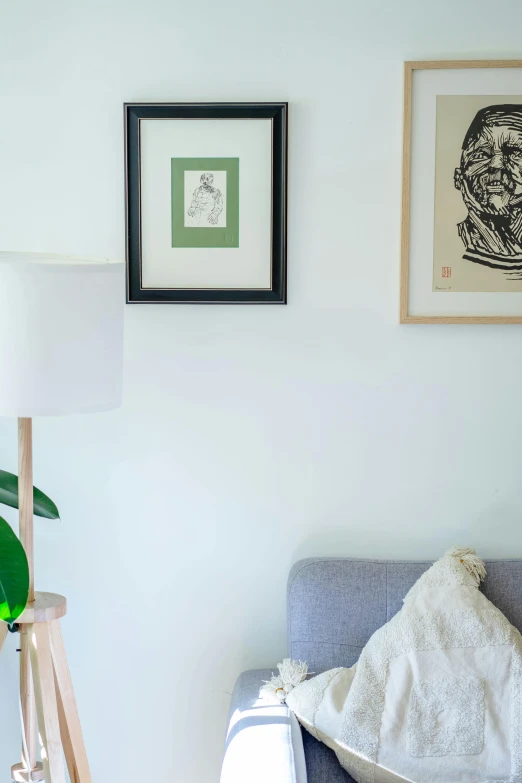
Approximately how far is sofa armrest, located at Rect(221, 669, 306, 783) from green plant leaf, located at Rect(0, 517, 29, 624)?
0.53 metres

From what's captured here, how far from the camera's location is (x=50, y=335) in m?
1.39

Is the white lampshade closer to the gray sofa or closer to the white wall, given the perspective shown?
the white wall

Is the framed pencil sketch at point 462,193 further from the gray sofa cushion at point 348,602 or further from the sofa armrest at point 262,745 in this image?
the sofa armrest at point 262,745

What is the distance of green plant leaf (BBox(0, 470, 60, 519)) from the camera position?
5.35 ft

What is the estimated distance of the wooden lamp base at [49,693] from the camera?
149 cm

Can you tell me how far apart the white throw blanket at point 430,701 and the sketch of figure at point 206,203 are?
1055 mm

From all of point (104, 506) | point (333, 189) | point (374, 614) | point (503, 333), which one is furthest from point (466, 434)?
point (104, 506)

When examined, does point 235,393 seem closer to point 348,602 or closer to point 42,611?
point 348,602

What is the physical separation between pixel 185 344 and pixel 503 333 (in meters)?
0.81

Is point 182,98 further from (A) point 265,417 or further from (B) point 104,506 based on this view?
(B) point 104,506

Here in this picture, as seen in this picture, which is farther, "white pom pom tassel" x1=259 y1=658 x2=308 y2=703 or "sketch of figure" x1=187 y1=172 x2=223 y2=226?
"sketch of figure" x1=187 y1=172 x2=223 y2=226

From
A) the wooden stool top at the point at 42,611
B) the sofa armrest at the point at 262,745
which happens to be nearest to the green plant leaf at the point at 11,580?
the wooden stool top at the point at 42,611

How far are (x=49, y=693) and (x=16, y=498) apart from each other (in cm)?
40

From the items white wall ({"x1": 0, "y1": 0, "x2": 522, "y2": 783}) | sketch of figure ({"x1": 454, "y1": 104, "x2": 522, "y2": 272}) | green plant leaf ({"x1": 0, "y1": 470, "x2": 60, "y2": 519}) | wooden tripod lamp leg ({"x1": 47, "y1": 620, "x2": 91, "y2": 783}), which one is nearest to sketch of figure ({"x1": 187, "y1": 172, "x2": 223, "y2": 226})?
white wall ({"x1": 0, "y1": 0, "x2": 522, "y2": 783})
